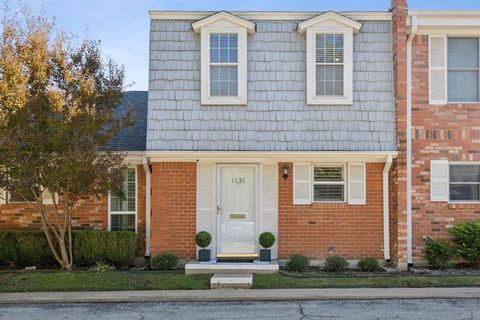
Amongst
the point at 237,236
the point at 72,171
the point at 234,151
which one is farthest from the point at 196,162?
the point at 72,171

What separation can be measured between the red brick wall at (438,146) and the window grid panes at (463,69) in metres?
0.30

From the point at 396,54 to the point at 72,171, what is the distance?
7.49 metres

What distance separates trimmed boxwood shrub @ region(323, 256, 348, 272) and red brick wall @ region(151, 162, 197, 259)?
2987 mm

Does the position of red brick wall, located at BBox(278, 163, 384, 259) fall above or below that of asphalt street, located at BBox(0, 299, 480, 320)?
above

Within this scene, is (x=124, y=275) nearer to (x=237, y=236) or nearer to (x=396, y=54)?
(x=237, y=236)

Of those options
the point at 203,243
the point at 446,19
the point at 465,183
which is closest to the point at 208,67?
the point at 203,243

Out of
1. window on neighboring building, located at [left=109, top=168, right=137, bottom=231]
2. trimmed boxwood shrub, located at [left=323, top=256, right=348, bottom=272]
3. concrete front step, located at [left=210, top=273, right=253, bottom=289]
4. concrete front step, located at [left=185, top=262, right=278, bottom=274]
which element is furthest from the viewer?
window on neighboring building, located at [left=109, top=168, right=137, bottom=231]

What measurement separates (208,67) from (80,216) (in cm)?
467

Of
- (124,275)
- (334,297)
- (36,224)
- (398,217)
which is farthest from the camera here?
(36,224)

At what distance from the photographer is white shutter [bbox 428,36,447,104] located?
1211 centimetres

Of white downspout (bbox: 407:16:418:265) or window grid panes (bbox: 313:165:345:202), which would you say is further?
window grid panes (bbox: 313:165:345:202)

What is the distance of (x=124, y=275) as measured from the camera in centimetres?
1052

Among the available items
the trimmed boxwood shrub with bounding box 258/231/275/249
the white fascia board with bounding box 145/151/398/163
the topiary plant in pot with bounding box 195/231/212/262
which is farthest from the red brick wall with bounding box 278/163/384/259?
the topiary plant in pot with bounding box 195/231/212/262

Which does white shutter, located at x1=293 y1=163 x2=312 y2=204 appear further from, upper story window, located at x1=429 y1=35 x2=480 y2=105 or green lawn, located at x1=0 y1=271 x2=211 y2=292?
upper story window, located at x1=429 y1=35 x2=480 y2=105
